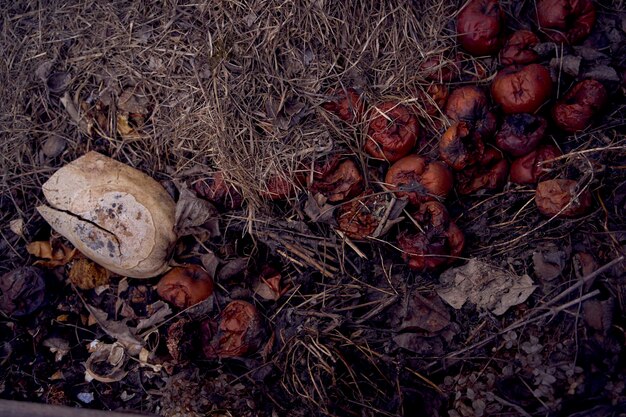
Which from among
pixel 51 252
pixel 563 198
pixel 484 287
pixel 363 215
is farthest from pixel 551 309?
pixel 51 252

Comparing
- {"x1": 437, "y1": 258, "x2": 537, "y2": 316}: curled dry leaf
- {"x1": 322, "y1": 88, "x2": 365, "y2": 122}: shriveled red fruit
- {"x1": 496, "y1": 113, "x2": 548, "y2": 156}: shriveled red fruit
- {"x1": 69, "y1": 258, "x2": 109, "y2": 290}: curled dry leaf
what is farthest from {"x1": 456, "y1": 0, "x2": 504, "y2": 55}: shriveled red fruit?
{"x1": 69, "y1": 258, "x2": 109, "y2": 290}: curled dry leaf

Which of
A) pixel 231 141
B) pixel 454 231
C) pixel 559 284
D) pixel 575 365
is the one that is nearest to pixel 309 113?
pixel 231 141

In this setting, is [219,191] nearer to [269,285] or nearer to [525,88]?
[269,285]

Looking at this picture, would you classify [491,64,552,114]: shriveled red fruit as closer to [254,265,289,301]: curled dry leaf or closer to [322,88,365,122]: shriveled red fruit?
[322,88,365,122]: shriveled red fruit

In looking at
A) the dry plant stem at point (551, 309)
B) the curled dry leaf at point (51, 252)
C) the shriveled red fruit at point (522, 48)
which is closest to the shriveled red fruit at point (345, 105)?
the shriveled red fruit at point (522, 48)

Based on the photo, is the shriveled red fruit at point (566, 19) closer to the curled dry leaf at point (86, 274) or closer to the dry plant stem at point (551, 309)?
the dry plant stem at point (551, 309)

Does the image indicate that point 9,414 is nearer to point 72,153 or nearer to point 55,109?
point 72,153
